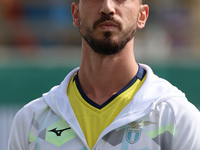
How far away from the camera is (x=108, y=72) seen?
322cm

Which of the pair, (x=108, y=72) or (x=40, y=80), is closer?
(x=108, y=72)

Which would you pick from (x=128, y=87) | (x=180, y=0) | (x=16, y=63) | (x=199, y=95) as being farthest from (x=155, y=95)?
(x=180, y=0)

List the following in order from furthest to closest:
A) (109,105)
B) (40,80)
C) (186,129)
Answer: (40,80), (109,105), (186,129)

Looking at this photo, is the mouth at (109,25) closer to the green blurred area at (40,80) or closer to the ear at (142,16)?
the ear at (142,16)

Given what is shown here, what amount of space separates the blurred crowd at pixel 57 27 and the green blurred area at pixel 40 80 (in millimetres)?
1078

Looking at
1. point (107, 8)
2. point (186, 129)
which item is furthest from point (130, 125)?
point (107, 8)

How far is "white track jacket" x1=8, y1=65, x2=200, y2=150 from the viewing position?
2.86 m

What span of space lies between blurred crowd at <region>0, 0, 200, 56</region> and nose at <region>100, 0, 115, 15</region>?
330 inches

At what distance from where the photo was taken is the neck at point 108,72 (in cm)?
320

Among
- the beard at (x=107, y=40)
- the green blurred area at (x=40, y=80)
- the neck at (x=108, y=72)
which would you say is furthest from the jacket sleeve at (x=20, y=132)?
the green blurred area at (x=40, y=80)

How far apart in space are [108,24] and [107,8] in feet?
0.32

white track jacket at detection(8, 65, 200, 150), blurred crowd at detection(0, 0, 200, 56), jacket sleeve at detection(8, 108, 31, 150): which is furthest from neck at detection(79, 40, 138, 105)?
blurred crowd at detection(0, 0, 200, 56)

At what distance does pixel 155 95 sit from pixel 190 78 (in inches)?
291

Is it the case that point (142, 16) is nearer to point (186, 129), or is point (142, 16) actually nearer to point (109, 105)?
A: point (109, 105)
